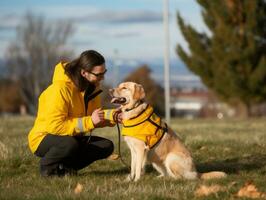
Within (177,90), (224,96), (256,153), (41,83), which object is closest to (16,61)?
(41,83)

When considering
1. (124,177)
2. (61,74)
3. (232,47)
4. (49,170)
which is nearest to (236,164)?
(124,177)

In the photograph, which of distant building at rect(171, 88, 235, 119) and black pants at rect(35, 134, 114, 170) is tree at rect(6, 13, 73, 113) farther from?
black pants at rect(35, 134, 114, 170)

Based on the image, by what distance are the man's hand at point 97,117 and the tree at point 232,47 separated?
24913 mm

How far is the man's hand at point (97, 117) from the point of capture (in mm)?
7414

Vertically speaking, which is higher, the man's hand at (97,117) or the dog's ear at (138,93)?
the dog's ear at (138,93)

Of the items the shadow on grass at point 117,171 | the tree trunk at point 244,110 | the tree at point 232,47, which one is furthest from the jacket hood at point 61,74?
the tree trunk at point 244,110

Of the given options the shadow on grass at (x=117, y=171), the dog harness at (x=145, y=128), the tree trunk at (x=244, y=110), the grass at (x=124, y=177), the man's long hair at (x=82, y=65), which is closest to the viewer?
the grass at (x=124, y=177)

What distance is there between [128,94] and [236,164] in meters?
2.38

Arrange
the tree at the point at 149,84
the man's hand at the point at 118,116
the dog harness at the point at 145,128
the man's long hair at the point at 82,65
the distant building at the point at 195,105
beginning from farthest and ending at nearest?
the distant building at the point at 195,105
the tree at the point at 149,84
the man's hand at the point at 118,116
the man's long hair at the point at 82,65
the dog harness at the point at 145,128

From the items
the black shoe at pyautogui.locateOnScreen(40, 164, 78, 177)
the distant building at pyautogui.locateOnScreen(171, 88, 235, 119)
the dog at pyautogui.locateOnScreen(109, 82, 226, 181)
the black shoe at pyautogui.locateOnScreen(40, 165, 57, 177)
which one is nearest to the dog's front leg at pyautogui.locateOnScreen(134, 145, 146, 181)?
the dog at pyautogui.locateOnScreen(109, 82, 226, 181)

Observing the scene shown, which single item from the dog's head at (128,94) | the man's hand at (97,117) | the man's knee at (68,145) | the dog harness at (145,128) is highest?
the dog's head at (128,94)

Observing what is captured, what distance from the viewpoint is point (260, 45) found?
32594 millimetres

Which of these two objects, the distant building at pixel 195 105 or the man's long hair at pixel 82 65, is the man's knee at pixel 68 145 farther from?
the distant building at pixel 195 105

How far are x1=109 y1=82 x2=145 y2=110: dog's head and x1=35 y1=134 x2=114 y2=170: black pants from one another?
2.46 feet
